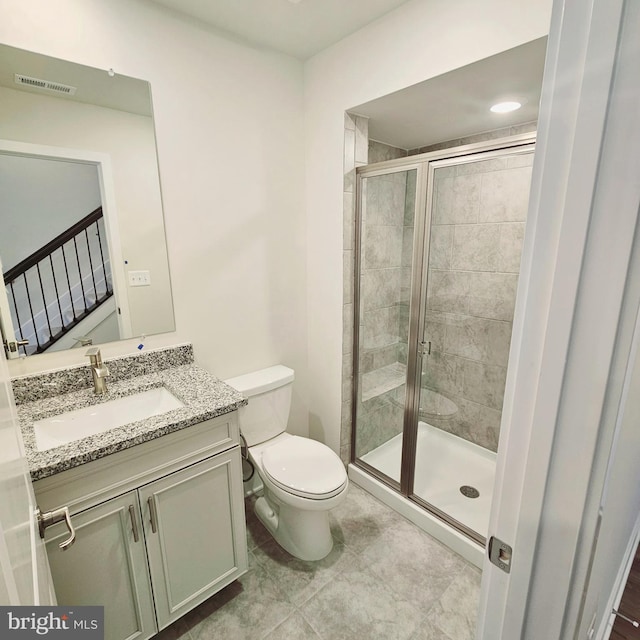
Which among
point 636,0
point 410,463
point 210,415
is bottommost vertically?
point 410,463

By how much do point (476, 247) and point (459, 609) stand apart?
6.24 feet

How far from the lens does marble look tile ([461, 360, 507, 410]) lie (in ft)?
7.65

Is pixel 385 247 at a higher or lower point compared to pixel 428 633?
higher

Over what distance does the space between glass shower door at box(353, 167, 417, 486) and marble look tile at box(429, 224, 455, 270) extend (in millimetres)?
152

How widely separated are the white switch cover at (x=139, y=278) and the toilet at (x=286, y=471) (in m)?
0.65

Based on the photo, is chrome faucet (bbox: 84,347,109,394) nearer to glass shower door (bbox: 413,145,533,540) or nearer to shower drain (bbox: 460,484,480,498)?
glass shower door (bbox: 413,145,533,540)

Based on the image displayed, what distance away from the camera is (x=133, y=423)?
121cm

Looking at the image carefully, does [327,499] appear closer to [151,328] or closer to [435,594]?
[435,594]

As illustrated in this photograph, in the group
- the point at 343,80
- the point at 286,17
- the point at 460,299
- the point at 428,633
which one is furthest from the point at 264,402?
the point at 286,17

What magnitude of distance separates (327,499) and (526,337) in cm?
135

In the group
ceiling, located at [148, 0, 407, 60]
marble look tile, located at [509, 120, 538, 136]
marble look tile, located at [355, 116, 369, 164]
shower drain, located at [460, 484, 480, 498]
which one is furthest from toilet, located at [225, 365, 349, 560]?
marble look tile, located at [509, 120, 538, 136]

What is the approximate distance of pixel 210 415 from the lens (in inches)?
50.7

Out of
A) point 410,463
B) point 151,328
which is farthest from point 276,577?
point 151,328

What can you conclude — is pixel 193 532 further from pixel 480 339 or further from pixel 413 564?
pixel 480 339
